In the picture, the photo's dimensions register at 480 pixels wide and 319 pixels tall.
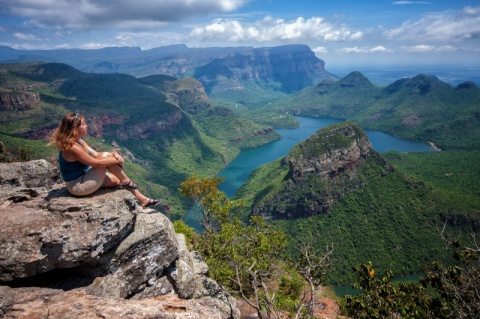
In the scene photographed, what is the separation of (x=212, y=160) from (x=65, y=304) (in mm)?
148641

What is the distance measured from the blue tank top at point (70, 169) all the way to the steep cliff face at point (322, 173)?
240 feet

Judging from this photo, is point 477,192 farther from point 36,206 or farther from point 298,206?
point 36,206

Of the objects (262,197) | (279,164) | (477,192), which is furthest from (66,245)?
(279,164)

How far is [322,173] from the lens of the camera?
81.6 m

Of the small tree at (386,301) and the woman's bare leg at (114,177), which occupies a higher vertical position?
the woman's bare leg at (114,177)

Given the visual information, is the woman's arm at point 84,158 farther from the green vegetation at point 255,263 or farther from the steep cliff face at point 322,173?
the steep cliff face at point 322,173

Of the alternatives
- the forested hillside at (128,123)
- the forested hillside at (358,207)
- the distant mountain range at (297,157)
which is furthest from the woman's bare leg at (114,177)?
the forested hillside at (128,123)

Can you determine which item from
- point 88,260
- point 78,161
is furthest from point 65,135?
point 88,260

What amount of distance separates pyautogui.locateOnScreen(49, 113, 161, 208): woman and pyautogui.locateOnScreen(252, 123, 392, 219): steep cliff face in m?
72.7

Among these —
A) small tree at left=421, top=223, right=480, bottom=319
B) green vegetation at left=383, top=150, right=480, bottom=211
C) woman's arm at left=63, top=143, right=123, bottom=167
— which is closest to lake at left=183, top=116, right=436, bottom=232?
green vegetation at left=383, top=150, right=480, bottom=211

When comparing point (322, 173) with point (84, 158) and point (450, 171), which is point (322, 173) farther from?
point (84, 158)

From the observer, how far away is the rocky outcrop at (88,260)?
27.1 ft

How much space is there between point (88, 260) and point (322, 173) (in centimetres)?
7796

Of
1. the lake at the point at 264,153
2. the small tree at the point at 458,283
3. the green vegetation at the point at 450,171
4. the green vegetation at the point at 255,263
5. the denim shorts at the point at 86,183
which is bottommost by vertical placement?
the lake at the point at 264,153
